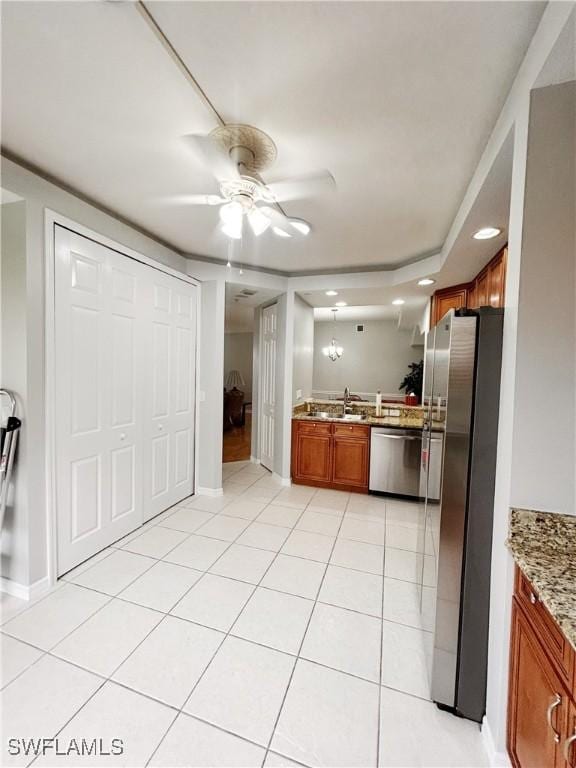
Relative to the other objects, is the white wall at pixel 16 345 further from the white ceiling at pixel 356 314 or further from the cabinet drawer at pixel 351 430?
the white ceiling at pixel 356 314

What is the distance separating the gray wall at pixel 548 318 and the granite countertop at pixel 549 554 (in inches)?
1.7

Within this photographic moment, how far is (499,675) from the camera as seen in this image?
1.16m

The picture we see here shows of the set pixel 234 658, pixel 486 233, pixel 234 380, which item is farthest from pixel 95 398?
pixel 234 380

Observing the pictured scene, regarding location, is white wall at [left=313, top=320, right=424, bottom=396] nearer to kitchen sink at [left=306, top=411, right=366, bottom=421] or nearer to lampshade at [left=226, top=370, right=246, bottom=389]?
lampshade at [left=226, top=370, right=246, bottom=389]

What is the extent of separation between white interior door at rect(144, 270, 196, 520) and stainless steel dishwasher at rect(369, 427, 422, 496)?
212cm

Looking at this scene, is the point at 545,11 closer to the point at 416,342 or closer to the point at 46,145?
the point at 46,145

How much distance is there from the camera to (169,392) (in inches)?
123

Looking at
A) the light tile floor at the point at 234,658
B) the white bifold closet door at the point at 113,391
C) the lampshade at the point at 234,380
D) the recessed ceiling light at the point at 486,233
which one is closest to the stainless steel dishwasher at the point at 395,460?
the light tile floor at the point at 234,658

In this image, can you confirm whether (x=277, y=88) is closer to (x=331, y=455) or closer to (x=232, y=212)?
(x=232, y=212)

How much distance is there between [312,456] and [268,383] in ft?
4.15

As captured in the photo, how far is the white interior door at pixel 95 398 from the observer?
2.12 meters

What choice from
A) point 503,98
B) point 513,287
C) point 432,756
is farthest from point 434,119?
point 432,756

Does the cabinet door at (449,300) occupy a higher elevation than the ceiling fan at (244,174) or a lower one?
lower

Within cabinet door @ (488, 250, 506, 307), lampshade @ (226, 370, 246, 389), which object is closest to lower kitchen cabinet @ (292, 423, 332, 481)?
cabinet door @ (488, 250, 506, 307)
